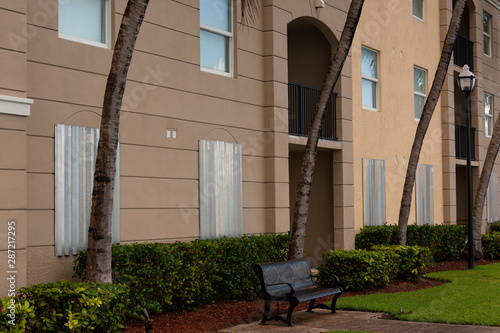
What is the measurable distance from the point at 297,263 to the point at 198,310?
1.86m

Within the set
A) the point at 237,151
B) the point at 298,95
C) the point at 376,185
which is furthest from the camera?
the point at 376,185

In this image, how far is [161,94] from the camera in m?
12.0

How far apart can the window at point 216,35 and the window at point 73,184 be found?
367 centimetres

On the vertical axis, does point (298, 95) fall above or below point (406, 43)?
below

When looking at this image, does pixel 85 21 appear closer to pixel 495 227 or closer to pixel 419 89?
pixel 419 89

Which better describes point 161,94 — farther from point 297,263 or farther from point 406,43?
point 406,43

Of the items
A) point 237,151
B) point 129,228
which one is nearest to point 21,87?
point 129,228

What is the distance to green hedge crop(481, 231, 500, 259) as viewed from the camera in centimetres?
2108

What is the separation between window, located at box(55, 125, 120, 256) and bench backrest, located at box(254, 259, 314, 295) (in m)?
2.77

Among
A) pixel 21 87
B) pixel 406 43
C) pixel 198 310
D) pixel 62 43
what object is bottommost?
pixel 198 310

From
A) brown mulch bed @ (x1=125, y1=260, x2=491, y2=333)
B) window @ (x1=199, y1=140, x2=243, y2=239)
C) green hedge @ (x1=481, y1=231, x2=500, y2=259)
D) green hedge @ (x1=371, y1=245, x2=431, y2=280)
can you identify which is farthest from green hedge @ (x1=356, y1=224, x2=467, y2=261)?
window @ (x1=199, y1=140, x2=243, y2=239)

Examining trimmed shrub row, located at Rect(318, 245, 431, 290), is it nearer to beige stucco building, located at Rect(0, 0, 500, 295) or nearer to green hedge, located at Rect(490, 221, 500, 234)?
beige stucco building, located at Rect(0, 0, 500, 295)

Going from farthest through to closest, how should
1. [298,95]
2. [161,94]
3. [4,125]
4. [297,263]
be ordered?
1. [298,95]
2. [161,94]
3. [297,263]
4. [4,125]

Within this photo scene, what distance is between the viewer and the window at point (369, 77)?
18.8 metres
